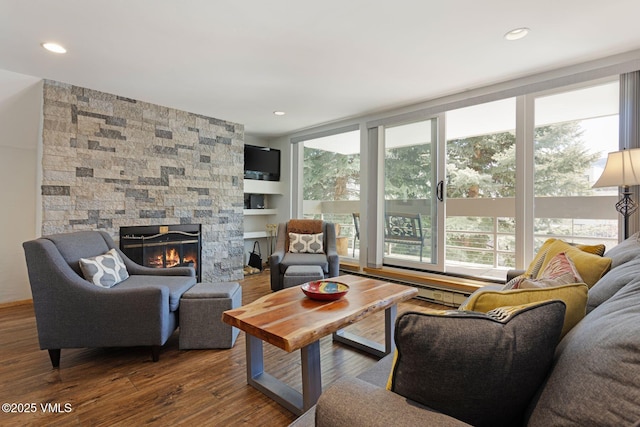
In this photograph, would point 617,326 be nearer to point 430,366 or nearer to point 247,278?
point 430,366

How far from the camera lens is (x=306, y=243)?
14.0 feet

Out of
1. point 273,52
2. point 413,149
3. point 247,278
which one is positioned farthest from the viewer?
point 247,278

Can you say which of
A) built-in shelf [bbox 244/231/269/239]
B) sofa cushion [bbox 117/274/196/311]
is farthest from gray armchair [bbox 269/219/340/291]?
sofa cushion [bbox 117/274/196/311]

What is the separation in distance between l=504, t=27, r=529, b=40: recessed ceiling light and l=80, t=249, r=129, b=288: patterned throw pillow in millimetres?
3491

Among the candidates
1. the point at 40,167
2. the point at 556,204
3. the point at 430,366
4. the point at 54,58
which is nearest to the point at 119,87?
the point at 54,58

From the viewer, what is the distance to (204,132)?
435 cm

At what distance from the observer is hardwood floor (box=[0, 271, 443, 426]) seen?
1.61 meters

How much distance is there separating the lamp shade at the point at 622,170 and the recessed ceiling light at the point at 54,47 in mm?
4249

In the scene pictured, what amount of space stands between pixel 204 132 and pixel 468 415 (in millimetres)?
4434

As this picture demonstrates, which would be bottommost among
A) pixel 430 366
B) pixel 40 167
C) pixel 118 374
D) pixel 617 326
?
pixel 118 374

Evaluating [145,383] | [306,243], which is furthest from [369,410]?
[306,243]

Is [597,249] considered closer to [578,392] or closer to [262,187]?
[578,392]

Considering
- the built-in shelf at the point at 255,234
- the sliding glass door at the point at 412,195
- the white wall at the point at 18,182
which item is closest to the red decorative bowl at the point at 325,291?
the sliding glass door at the point at 412,195

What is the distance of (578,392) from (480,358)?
0.57 ft
